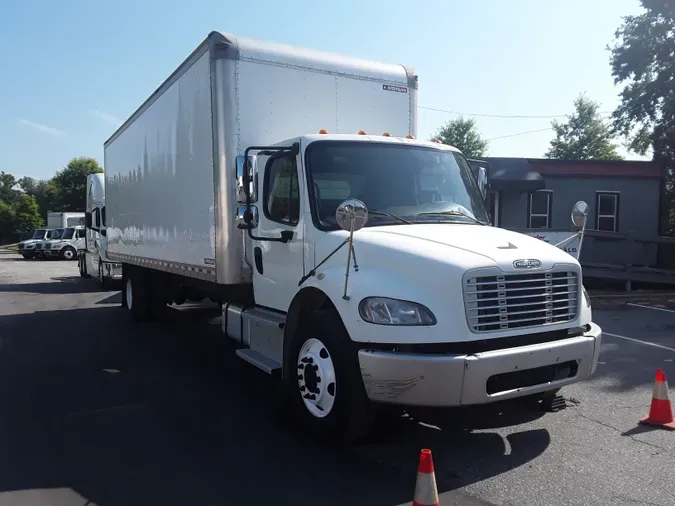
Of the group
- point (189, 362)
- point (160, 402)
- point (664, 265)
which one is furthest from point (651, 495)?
point (664, 265)

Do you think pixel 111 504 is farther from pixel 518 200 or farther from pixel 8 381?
pixel 518 200

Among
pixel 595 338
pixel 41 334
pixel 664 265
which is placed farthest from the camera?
pixel 664 265

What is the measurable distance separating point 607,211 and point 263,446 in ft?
60.1

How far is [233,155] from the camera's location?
6.66 m

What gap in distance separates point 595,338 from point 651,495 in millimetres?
1259

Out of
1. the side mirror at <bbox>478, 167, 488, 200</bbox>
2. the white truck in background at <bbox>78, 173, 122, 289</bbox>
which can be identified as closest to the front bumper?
the side mirror at <bbox>478, 167, 488, 200</bbox>

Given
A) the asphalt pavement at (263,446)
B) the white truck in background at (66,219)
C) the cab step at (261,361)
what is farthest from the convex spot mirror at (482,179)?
the white truck in background at (66,219)

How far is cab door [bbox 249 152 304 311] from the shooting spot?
18.9ft

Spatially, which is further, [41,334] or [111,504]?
Answer: [41,334]

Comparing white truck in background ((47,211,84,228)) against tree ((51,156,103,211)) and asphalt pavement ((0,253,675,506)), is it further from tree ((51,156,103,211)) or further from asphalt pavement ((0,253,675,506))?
asphalt pavement ((0,253,675,506))

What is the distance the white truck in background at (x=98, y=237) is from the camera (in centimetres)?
1772

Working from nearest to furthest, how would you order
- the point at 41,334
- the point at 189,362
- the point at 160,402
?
1. the point at 160,402
2. the point at 189,362
3. the point at 41,334

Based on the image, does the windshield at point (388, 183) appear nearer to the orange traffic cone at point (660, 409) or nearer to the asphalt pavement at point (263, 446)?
the asphalt pavement at point (263, 446)

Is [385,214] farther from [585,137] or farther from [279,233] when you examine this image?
[585,137]
